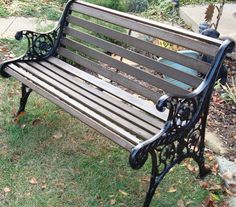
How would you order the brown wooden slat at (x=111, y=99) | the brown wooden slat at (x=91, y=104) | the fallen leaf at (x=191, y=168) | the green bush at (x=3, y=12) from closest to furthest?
the brown wooden slat at (x=91, y=104)
the brown wooden slat at (x=111, y=99)
the fallen leaf at (x=191, y=168)
the green bush at (x=3, y=12)

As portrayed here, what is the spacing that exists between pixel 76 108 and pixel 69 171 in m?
0.57

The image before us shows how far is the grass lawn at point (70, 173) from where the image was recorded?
303 centimetres

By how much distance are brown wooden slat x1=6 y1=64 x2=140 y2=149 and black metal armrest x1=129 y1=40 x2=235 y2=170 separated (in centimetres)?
17

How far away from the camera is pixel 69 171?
330 centimetres

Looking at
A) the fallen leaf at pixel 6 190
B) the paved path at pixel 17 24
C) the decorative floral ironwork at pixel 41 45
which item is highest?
the decorative floral ironwork at pixel 41 45

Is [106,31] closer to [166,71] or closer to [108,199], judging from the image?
[166,71]

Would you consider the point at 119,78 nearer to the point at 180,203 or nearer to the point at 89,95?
the point at 89,95

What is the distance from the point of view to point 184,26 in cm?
662

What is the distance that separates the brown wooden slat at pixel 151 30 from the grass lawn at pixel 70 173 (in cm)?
110

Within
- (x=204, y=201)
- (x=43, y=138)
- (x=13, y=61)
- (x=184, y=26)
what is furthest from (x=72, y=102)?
(x=184, y=26)

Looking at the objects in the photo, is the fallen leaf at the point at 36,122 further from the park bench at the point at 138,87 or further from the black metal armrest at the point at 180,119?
the black metal armrest at the point at 180,119

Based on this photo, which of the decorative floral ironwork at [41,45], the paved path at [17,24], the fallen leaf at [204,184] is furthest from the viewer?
the paved path at [17,24]

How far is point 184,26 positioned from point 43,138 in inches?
150

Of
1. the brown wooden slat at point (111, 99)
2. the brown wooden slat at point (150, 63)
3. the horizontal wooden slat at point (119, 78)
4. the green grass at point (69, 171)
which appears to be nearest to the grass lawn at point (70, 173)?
the green grass at point (69, 171)
